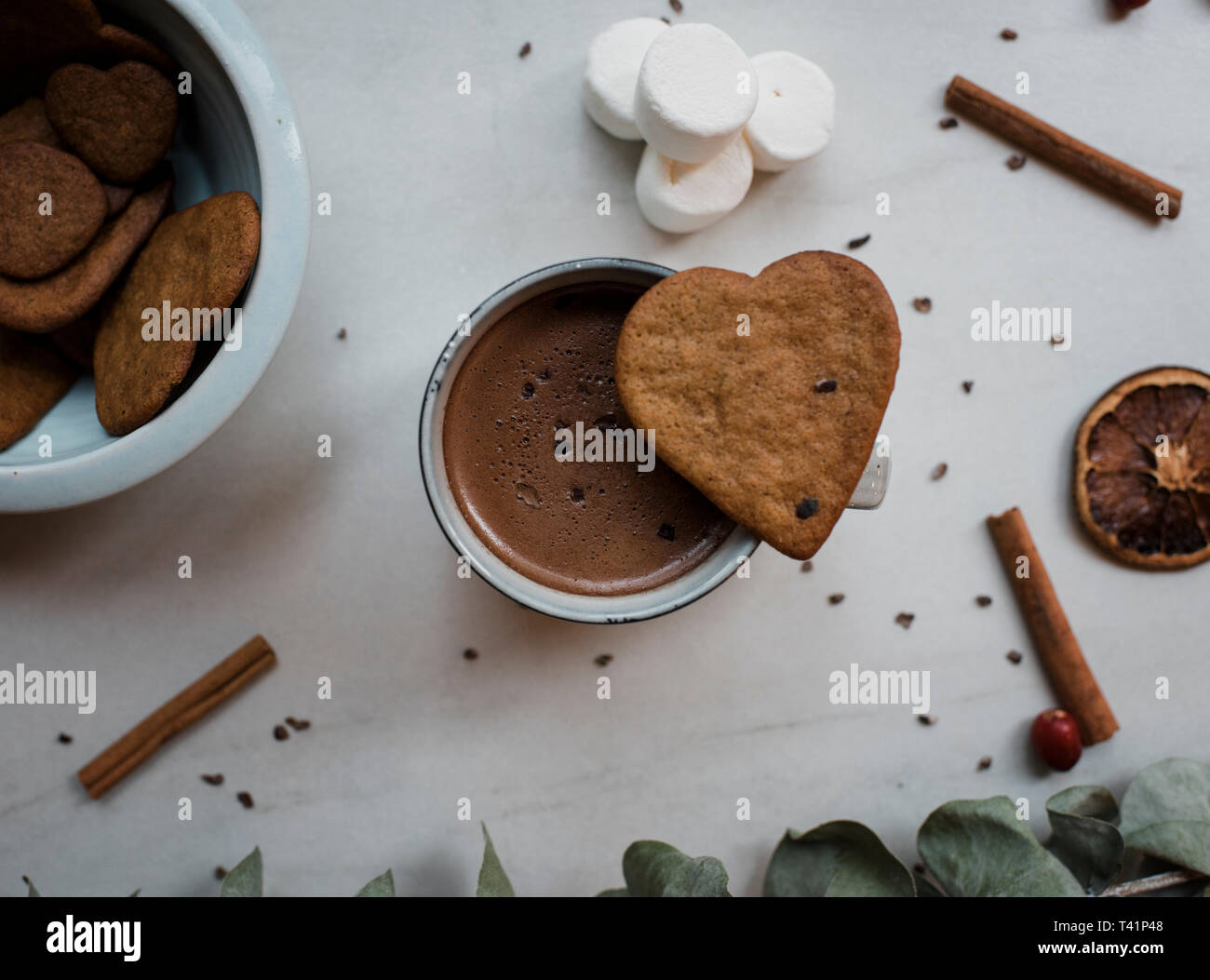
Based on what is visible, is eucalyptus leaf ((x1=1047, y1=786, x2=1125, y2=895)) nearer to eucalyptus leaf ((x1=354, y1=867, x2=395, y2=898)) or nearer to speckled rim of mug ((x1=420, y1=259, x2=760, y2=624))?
speckled rim of mug ((x1=420, y1=259, x2=760, y2=624))

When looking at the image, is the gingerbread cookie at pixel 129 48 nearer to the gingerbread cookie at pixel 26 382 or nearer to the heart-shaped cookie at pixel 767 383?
the gingerbread cookie at pixel 26 382

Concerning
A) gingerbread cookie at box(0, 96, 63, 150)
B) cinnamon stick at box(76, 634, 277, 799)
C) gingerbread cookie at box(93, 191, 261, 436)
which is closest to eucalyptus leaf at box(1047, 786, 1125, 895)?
cinnamon stick at box(76, 634, 277, 799)

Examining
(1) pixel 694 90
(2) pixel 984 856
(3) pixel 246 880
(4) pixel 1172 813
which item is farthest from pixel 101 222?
(4) pixel 1172 813

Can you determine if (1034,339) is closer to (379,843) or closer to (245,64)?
(245,64)

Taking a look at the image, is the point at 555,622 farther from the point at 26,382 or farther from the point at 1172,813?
the point at 1172,813
